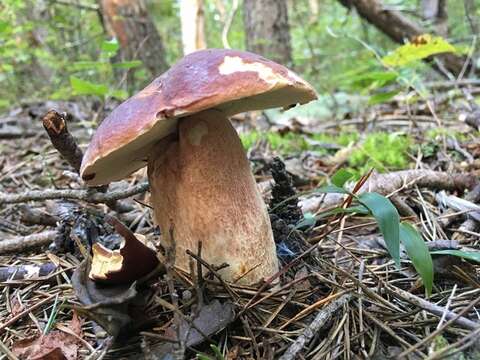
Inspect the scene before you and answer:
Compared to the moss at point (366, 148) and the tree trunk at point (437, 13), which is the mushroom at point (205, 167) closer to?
the moss at point (366, 148)

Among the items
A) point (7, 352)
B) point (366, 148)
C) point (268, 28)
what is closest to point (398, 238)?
point (7, 352)

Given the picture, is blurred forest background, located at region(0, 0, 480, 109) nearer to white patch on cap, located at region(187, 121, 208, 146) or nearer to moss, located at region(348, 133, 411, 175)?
moss, located at region(348, 133, 411, 175)

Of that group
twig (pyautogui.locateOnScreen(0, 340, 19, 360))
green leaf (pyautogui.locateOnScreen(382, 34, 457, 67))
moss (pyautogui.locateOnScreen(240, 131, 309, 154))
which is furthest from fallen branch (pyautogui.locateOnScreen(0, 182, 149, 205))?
green leaf (pyautogui.locateOnScreen(382, 34, 457, 67))

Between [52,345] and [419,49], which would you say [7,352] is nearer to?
[52,345]

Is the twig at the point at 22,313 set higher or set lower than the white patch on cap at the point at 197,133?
lower

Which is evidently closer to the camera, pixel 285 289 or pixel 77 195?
pixel 285 289

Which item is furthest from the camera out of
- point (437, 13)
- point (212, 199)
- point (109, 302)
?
point (437, 13)

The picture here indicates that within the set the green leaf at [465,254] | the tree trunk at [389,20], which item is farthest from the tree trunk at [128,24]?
the green leaf at [465,254]
